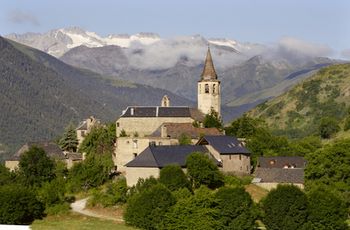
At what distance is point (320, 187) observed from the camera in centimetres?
8619

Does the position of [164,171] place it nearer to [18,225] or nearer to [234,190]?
[234,190]

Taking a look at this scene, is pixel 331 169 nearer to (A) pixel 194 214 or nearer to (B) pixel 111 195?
(A) pixel 194 214

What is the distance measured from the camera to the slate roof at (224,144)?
99.0 m

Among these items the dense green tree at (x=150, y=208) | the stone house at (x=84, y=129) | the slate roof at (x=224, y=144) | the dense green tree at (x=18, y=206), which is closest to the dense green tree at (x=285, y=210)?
the dense green tree at (x=150, y=208)

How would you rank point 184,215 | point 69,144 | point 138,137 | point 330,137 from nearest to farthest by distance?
point 184,215
point 138,137
point 69,144
point 330,137

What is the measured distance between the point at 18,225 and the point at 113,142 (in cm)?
3102

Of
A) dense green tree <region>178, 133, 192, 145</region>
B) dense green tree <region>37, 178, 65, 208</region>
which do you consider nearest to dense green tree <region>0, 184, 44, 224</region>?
dense green tree <region>37, 178, 65, 208</region>

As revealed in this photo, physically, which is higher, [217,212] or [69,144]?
[69,144]

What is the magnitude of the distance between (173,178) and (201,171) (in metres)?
4.59

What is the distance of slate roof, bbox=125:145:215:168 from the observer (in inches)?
3671

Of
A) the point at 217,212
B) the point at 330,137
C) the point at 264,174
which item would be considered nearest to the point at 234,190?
the point at 217,212

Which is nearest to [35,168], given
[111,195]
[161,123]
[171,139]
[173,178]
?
[111,195]

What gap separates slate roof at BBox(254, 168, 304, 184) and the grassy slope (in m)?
23.9

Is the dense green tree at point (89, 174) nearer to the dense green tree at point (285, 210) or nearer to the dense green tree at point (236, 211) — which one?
the dense green tree at point (236, 211)
